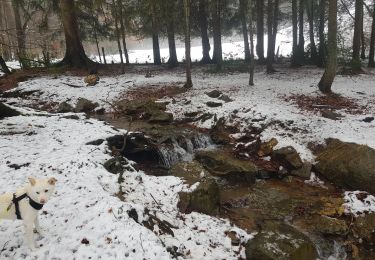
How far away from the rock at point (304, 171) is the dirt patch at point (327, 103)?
4.12 meters

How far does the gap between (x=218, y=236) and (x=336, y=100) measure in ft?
35.6

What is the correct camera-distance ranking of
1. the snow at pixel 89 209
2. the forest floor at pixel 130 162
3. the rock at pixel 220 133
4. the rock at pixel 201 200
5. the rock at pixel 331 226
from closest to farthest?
1. the snow at pixel 89 209
2. the forest floor at pixel 130 162
3. the rock at pixel 331 226
4. the rock at pixel 201 200
5. the rock at pixel 220 133

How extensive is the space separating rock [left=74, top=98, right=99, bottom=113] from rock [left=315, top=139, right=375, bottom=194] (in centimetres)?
1077

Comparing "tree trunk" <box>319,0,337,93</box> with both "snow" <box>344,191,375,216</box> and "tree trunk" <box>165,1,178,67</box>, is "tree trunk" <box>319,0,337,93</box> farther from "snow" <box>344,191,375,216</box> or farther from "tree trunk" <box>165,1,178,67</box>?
"tree trunk" <box>165,1,178,67</box>

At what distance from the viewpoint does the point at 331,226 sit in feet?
26.4

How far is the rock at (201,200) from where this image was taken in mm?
8143

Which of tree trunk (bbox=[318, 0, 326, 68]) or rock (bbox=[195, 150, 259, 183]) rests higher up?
tree trunk (bbox=[318, 0, 326, 68])

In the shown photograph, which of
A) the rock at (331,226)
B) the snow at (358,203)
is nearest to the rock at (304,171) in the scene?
the snow at (358,203)

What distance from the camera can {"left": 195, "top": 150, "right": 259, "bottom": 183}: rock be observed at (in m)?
10.5

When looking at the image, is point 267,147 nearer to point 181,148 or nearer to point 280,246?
point 181,148

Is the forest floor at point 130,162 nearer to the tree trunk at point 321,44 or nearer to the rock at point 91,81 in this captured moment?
the rock at point 91,81

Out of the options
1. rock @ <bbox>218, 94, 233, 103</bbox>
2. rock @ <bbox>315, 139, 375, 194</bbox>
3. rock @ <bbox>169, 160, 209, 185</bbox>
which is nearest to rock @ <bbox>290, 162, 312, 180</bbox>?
rock @ <bbox>315, 139, 375, 194</bbox>

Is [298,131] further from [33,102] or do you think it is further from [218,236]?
[33,102]

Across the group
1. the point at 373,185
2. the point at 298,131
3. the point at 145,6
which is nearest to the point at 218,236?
the point at 373,185
